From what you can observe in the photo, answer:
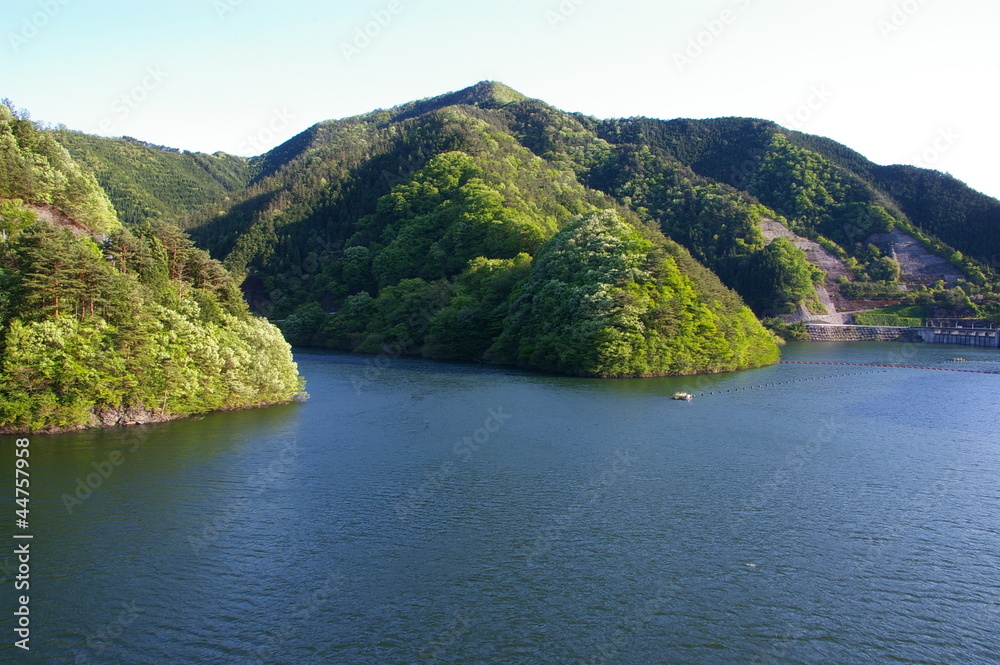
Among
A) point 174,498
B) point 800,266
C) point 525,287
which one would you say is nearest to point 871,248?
point 800,266

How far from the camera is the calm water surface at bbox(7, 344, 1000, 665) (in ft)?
67.5

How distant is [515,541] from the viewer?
90.2ft

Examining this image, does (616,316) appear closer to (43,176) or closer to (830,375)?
(830,375)

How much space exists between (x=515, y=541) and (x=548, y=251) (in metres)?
66.4

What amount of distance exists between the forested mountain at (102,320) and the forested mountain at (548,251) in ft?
116

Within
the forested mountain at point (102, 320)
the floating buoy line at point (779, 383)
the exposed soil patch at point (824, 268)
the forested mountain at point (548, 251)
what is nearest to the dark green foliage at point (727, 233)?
the forested mountain at point (548, 251)

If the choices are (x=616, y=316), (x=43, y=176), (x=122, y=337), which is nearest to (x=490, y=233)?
(x=616, y=316)

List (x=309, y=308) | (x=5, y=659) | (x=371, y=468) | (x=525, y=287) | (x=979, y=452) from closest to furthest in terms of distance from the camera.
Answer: (x=5, y=659) < (x=371, y=468) < (x=979, y=452) < (x=525, y=287) < (x=309, y=308)

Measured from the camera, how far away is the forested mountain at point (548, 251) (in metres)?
79.1

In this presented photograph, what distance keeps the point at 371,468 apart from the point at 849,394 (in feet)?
154

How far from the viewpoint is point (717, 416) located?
52.4 m

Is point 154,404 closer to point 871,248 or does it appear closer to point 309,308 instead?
point 309,308

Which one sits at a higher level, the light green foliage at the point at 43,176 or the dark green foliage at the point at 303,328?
the light green foliage at the point at 43,176

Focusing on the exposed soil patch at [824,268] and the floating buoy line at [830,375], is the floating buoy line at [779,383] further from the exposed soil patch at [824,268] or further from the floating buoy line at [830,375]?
the exposed soil patch at [824,268]
